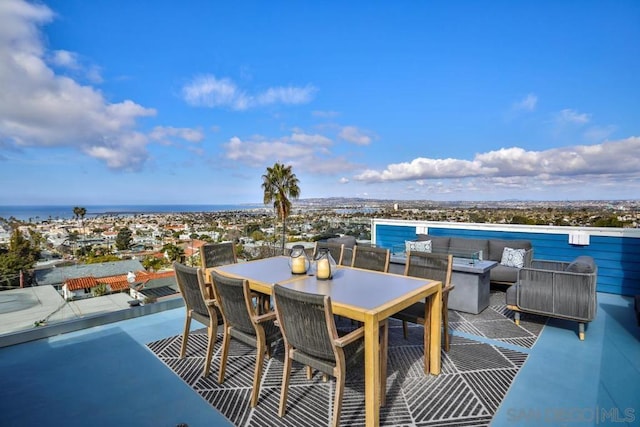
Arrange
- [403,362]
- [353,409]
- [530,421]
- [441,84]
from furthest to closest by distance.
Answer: [441,84]
[403,362]
[353,409]
[530,421]

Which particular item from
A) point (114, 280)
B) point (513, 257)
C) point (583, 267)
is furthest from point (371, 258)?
point (114, 280)

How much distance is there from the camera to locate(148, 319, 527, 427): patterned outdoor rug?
1969 mm

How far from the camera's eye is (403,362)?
8.84ft

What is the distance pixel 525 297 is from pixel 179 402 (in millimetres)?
3504

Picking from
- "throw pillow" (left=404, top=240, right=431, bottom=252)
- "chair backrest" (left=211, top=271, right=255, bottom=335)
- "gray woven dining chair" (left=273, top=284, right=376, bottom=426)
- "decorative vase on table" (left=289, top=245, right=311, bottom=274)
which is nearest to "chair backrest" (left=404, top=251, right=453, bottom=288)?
"decorative vase on table" (left=289, top=245, right=311, bottom=274)

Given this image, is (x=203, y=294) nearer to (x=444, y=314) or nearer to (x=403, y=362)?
(x=403, y=362)

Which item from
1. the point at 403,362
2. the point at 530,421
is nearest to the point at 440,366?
the point at 403,362

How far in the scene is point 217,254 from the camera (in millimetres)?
3766

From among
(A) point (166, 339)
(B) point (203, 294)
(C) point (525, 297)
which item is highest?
(B) point (203, 294)

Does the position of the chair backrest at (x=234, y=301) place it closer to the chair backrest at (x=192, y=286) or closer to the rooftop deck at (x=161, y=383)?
the chair backrest at (x=192, y=286)

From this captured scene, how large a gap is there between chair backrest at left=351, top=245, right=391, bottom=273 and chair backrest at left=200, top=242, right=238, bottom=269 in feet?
5.17

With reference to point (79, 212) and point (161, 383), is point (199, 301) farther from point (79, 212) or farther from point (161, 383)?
point (79, 212)

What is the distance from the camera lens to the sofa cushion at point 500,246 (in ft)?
16.8

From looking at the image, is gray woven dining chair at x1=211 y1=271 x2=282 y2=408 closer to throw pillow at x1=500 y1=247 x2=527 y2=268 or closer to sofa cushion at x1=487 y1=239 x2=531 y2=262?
throw pillow at x1=500 y1=247 x2=527 y2=268
